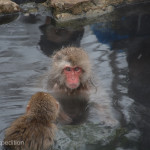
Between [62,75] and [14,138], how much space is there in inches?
76.2

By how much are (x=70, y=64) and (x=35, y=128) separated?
1655 mm

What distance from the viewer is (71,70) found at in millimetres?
5570

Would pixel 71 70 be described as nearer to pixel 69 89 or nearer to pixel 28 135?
pixel 69 89

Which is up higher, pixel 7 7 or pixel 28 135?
pixel 28 135

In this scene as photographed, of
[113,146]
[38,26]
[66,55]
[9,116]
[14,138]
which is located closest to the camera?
[14,138]

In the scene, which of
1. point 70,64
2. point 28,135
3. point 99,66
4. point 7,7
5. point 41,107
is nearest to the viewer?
point 28,135

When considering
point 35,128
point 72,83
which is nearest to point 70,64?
point 72,83

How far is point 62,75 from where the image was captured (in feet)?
18.9

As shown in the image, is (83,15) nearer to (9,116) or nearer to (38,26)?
(38,26)

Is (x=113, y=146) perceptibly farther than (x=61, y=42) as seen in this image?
No

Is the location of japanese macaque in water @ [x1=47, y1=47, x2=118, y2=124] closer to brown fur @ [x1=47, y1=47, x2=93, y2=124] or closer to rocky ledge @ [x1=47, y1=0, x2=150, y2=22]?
brown fur @ [x1=47, y1=47, x2=93, y2=124]

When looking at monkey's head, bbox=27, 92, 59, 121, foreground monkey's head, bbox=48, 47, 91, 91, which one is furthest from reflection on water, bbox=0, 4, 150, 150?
A: monkey's head, bbox=27, 92, 59, 121

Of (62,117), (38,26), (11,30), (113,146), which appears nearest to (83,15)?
(38,26)

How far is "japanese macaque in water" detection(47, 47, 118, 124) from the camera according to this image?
550 centimetres
